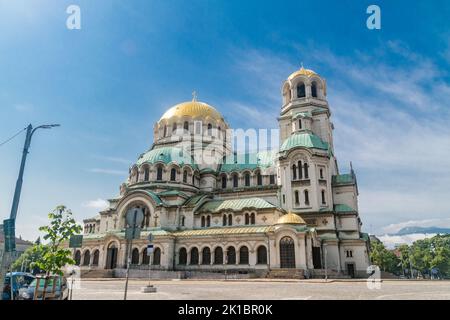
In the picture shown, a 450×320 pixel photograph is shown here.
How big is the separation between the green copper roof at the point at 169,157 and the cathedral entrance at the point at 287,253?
72.2 ft

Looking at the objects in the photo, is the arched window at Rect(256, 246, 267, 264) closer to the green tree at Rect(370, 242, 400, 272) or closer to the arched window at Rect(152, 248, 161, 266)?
the arched window at Rect(152, 248, 161, 266)

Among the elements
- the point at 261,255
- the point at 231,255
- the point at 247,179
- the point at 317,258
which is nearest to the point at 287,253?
the point at 261,255

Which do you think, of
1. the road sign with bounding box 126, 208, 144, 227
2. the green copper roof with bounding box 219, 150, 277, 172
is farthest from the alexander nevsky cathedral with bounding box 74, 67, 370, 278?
the road sign with bounding box 126, 208, 144, 227

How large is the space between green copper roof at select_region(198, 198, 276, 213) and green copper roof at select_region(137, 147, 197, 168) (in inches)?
358

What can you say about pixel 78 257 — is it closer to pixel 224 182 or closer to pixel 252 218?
pixel 224 182

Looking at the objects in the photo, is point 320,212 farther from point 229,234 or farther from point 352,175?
point 229,234

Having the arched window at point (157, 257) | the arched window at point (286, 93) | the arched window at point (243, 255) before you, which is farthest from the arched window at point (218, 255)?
the arched window at point (286, 93)

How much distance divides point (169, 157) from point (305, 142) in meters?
21.7

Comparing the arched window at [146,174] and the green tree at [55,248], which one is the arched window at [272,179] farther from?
the green tree at [55,248]

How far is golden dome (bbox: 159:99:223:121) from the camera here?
62.9m

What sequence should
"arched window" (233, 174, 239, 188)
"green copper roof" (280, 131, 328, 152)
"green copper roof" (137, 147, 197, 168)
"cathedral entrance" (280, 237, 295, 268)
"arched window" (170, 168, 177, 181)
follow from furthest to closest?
"arched window" (233, 174, 239, 188) → "green copper roof" (137, 147, 197, 168) → "arched window" (170, 168, 177, 181) → "green copper roof" (280, 131, 328, 152) → "cathedral entrance" (280, 237, 295, 268)
